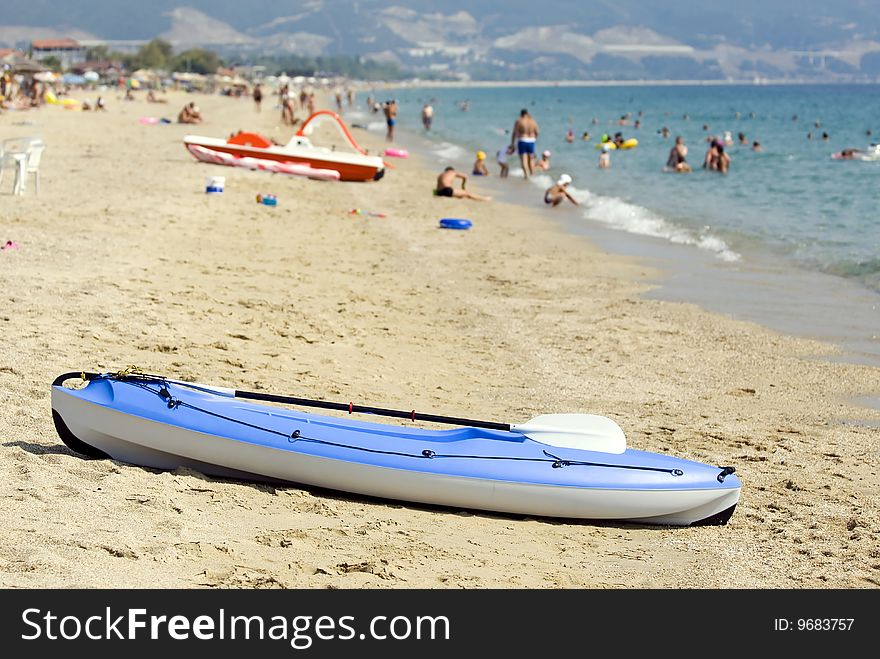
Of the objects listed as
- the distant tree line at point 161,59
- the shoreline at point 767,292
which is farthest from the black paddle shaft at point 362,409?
the distant tree line at point 161,59

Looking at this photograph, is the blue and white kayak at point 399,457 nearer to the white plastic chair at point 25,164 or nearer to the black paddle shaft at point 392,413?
the black paddle shaft at point 392,413

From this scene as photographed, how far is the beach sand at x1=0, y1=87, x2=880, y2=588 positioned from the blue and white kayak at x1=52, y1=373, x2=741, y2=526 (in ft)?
0.35

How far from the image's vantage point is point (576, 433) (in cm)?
570

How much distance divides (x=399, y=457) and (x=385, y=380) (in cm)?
235

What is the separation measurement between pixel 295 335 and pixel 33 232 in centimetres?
405

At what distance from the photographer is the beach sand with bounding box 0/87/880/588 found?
484 centimetres

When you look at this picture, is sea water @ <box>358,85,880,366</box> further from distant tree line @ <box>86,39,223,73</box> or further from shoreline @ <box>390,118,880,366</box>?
distant tree line @ <box>86,39,223,73</box>

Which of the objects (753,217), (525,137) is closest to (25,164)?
(753,217)

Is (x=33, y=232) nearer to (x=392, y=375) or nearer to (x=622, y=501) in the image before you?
(x=392, y=375)

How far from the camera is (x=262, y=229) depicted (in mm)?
13641

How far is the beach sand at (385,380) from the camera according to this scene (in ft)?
15.9
